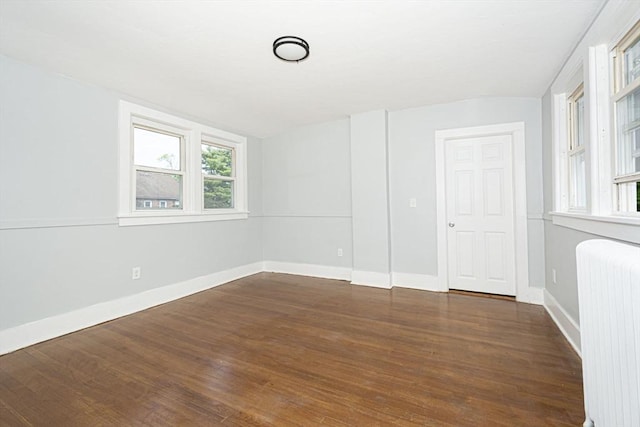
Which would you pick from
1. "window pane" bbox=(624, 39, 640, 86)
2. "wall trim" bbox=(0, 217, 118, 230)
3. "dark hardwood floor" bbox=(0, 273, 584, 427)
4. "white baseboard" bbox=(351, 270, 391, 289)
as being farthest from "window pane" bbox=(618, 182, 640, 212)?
"wall trim" bbox=(0, 217, 118, 230)

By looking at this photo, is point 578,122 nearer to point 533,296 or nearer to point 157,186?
point 533,296

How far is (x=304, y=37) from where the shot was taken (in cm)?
211

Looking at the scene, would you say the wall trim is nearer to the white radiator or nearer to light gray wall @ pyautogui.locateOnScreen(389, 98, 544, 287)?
light gray wall @ pyautogui.locateOnScreen(389, 98, 544, 287)

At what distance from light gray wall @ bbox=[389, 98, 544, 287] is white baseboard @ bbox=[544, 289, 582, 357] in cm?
31

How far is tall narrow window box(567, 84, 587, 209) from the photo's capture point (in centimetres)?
242

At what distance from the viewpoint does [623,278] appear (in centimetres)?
96

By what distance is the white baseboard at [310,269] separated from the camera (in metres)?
4.36

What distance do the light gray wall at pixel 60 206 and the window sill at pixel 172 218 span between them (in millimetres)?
80

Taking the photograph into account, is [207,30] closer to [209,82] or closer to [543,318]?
[209,82]

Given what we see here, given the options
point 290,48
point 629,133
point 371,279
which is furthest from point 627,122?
point 371,279

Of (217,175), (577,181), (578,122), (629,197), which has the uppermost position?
(578,122)

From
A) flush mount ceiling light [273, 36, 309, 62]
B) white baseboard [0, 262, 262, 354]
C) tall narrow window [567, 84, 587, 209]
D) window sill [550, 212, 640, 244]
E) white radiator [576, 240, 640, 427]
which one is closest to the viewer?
white radiator [576, 240, 640, 427]

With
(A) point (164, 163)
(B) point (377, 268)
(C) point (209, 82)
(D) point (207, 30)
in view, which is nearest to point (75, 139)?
(A) point (164, 163)

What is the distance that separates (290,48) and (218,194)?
9.13 feet
